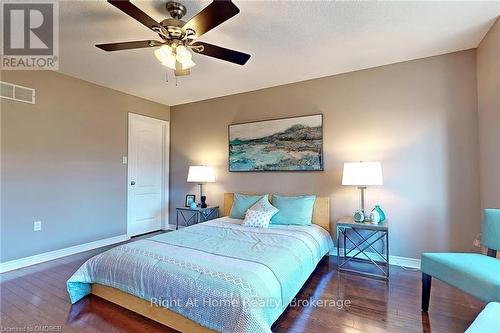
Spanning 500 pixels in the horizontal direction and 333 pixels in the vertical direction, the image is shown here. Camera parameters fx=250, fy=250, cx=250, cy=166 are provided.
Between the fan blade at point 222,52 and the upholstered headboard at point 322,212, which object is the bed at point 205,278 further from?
the fan blade at point 222,52

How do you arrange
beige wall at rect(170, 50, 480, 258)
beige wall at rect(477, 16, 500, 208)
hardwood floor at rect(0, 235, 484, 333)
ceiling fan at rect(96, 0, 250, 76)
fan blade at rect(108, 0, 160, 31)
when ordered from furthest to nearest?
1. beige wall at rect(170, 50, 480, 258)
2. beige wall at rect(477, 16, 500, 208)
3. hardwood floor at rect(0, 235, 484, 333)
4. ceiling fan at rect(96, 0, 250, 76)
5. fan blade at rect(108, 0, 160, 31)

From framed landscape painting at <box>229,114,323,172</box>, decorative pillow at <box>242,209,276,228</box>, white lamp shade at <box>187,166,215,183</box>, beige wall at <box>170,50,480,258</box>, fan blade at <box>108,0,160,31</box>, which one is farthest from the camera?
white lamp shade at <box>187,166,215,183</box>

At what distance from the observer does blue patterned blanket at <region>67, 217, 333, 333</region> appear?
1565 mm

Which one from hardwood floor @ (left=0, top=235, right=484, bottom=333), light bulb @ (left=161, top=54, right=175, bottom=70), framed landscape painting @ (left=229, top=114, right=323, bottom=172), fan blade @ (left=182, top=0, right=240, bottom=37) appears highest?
fan blade @ (left=182, top=0, right=240, bottom=37)

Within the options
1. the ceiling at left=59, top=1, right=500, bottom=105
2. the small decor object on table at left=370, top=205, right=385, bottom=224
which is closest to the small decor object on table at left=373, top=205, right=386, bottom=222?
the small decor object on table at left=370, top=205, right=385, bottom=224

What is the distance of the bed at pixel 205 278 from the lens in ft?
5.16

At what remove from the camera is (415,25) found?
7.65 feet

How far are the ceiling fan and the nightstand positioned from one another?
2.49m

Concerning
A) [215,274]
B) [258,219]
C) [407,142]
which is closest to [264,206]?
[258,219]

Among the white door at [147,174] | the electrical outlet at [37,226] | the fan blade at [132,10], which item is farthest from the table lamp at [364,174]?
the electrical outlet at [37,226]

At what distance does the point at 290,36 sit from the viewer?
8.20 feet

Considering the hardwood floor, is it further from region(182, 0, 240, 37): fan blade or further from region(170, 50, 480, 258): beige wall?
region(182, 0, 240, 37): fan blade

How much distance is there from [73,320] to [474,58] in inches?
182

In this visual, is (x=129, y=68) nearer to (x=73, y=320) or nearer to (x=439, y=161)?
(x=73, y=320)
